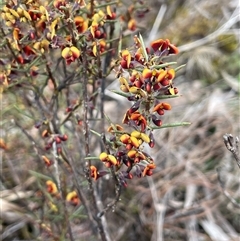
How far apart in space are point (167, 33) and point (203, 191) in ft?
3.37

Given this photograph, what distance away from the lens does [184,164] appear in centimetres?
200

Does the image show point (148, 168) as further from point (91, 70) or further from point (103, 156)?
point (91, 70)

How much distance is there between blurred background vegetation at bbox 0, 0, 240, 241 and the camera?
1.75 m

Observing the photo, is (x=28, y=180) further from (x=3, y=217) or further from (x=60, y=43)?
(x=60, y=43)

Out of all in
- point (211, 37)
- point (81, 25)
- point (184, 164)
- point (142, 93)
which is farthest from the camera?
point (211, 37)

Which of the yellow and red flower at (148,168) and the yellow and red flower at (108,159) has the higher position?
the yellow and red flower at (108,159)

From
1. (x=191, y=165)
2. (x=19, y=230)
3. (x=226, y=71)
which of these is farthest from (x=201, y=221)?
(x=226, y=71)

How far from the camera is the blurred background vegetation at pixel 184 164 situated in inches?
69.0

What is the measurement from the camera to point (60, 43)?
0.95m

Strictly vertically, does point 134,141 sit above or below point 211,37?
below

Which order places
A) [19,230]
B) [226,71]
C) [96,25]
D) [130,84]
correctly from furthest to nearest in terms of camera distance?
[226,71]
[19,230]
[96,25]
[130,84]

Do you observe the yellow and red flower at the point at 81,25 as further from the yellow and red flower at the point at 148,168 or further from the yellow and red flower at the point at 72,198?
the yellow and red flower at the point at 72,198

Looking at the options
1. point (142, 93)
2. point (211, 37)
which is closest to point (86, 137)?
point (142, 93)

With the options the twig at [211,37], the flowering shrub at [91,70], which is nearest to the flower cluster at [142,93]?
the flowering shrub at [91,70]
